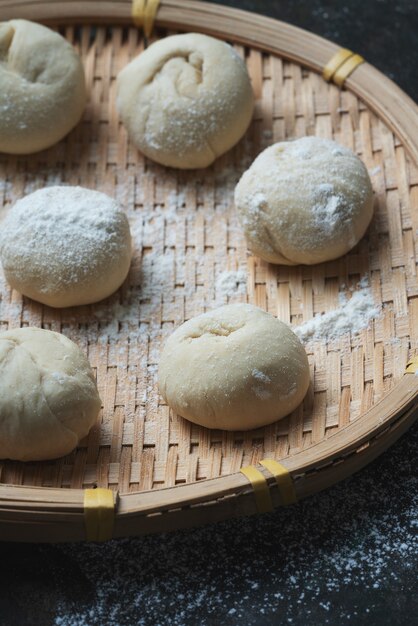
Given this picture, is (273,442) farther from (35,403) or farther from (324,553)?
(35,403)

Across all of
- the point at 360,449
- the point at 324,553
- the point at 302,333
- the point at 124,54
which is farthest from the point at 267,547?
the point at 124,54

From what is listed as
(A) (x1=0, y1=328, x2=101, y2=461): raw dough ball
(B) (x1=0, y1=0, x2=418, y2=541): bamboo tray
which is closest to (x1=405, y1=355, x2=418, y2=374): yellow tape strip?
(B) (x1=0, y1=0, x2=418, y2=541): bamboo tray

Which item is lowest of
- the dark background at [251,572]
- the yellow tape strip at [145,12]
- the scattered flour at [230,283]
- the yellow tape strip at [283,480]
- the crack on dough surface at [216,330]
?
the dark background at [251,572]

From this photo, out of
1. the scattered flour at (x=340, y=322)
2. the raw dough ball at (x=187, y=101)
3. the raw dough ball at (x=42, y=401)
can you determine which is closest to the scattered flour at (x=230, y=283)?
the scattered flour at (x=340, y=322)

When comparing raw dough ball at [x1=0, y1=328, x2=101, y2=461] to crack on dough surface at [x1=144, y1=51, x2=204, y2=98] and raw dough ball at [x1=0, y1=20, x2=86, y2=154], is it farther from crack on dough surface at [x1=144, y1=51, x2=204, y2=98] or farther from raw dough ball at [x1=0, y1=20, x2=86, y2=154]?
crack on dough surface at [x1=144, y1=51, x2=204, y2=98]

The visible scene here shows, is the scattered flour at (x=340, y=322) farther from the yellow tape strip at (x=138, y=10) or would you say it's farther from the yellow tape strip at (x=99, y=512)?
the yellow tape strip at (x=138, y=10)

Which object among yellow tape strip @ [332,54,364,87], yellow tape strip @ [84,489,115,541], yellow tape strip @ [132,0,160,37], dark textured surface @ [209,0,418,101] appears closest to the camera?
yellow tape strip @ [84,489,115,541]
